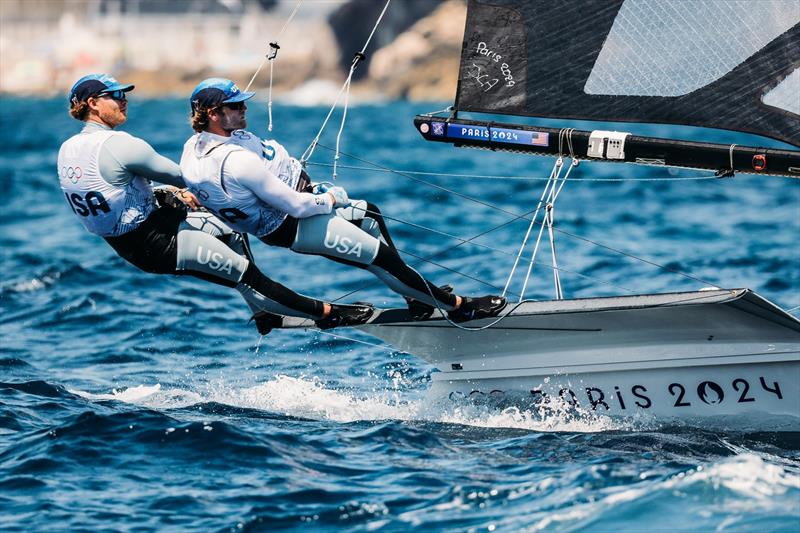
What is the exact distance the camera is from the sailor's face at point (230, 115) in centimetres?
568

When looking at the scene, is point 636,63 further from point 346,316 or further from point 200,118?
point 200,118

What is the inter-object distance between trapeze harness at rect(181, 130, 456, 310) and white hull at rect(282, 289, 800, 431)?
0.39m

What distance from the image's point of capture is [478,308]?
6129mm

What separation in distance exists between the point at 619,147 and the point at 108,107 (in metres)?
2.51

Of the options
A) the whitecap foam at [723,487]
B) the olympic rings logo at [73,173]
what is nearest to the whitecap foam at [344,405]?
the whitecap foam at [723,487]

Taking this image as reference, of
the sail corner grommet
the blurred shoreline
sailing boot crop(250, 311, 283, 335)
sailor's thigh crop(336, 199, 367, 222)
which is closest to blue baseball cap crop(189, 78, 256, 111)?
sailor's thigh crop(336, 199, 367, 222)

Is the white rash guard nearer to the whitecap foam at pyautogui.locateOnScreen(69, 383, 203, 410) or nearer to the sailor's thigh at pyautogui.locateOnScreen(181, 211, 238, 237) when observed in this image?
the sailor's thigh at pyautogui.locateOnScreen(181, 211, 238, 237)

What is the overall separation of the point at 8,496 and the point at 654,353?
3101 mm

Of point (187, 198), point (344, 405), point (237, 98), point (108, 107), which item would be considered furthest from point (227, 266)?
point (344, 405)

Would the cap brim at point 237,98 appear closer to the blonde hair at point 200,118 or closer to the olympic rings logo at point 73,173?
the blonde hair at point 200,118

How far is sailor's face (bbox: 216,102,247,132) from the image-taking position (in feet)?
18.6

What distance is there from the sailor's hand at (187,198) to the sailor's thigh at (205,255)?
221mm

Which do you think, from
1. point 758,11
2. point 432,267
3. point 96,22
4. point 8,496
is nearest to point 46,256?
point 432,267

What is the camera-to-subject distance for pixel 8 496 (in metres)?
5.20
